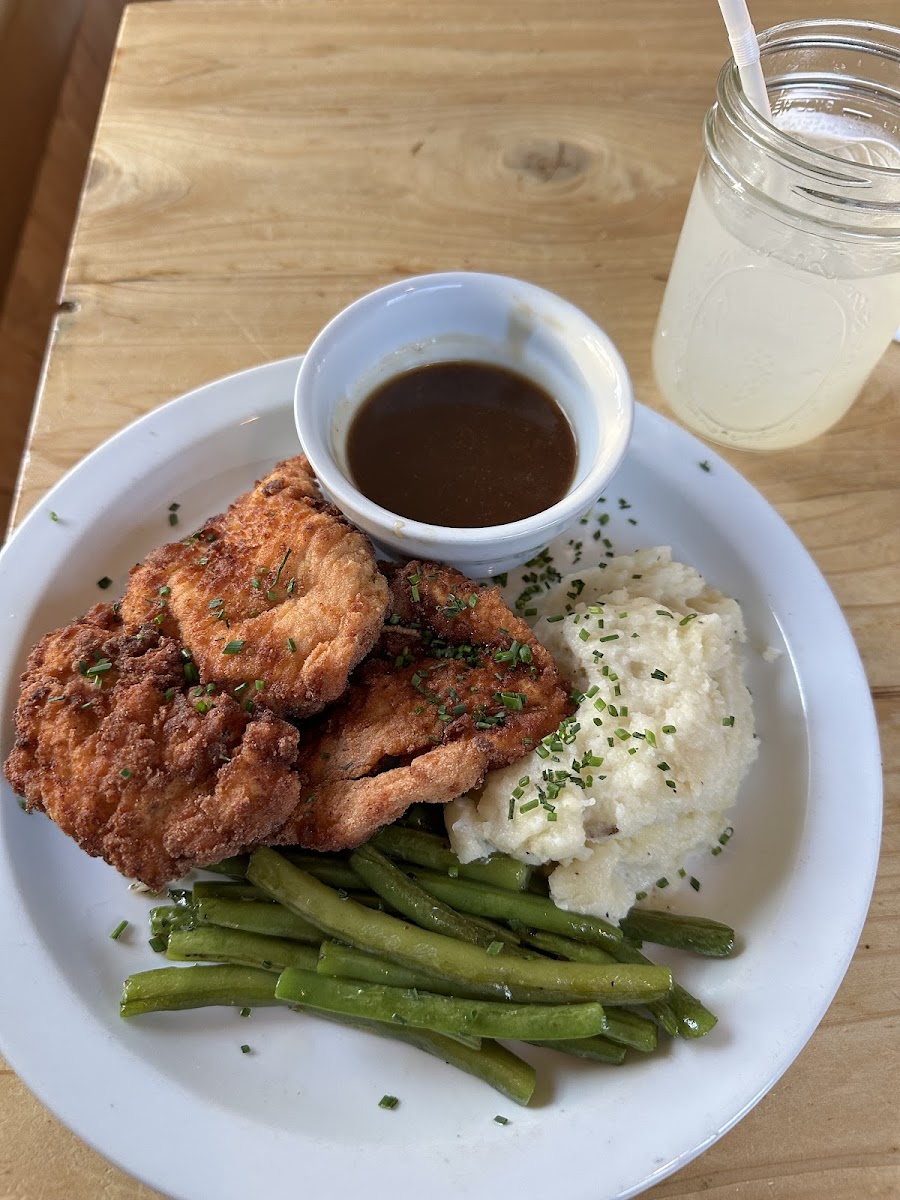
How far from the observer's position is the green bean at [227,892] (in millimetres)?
2146

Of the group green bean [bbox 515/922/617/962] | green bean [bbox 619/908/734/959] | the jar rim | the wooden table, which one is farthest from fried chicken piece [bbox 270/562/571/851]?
the jar rim

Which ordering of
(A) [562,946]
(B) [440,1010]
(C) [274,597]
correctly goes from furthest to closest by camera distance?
(C) [274,597] < (A) [562,946] < (B) [440,1010]

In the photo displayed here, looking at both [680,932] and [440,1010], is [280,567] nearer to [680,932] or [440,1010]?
[440,1010]

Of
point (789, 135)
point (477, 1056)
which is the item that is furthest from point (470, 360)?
point (477, 1056)

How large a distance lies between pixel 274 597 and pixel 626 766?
1.06 metres

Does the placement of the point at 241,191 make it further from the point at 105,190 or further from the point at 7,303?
the point at 7,303

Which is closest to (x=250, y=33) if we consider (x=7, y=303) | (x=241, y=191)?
(x=241, y=191)

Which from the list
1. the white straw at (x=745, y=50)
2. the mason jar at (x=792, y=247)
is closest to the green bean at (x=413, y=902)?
the mason jar at (x=792, y=247)

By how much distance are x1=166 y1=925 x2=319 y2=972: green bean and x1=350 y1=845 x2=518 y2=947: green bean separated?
0.23 meters

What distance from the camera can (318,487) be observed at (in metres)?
2.62

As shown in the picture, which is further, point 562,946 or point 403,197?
point 403,197

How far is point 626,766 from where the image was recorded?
2.15 meters

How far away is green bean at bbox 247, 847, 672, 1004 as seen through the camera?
2010 mm

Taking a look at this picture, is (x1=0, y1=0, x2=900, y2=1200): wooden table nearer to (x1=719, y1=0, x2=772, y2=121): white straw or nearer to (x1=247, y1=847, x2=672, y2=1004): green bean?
(x1=247, y1=847, x2=672, y2=1004): green bean
